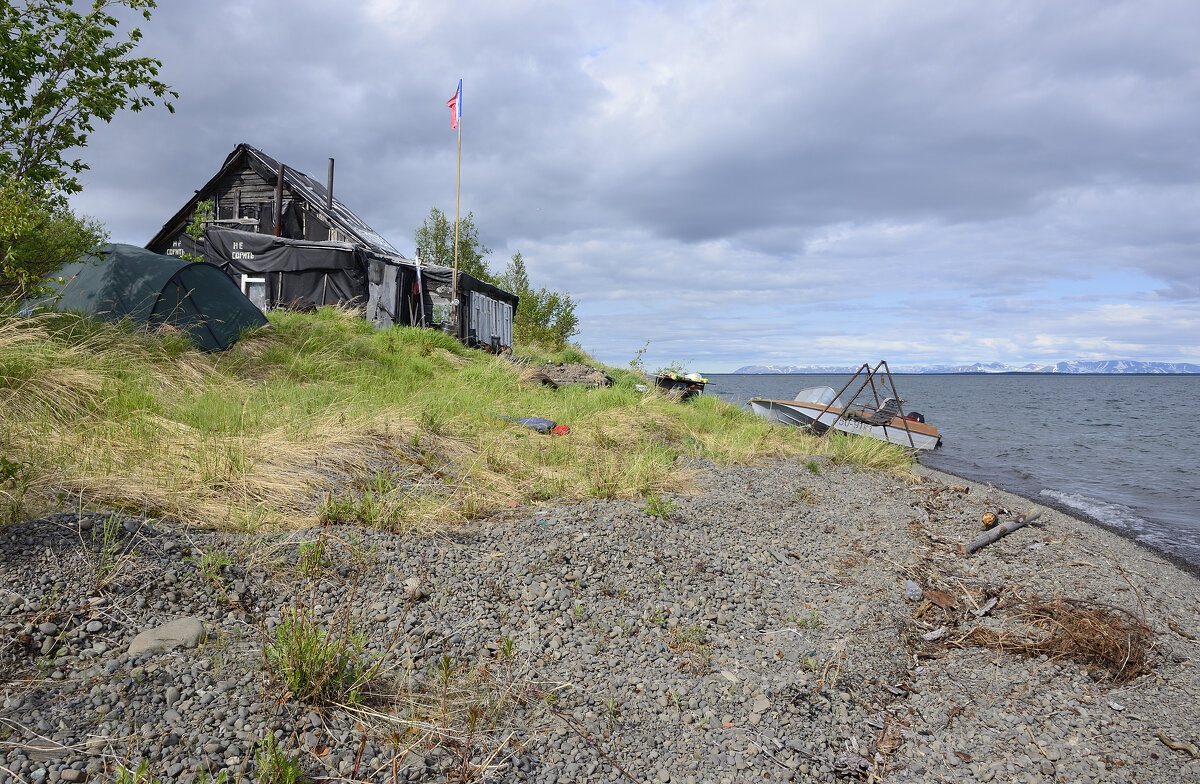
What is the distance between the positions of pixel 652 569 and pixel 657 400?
876cm

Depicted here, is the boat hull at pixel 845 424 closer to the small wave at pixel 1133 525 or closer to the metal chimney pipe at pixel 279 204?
the small wave at pixel 1133 525

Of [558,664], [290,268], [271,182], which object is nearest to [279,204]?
[271,182]

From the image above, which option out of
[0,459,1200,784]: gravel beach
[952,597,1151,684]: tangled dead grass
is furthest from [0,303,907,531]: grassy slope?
[952,597,1151,684]: tangled dead grass

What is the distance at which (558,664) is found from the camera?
123 inches

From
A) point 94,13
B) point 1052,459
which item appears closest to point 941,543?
point 94,13

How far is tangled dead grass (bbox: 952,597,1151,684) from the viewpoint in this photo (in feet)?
12.5

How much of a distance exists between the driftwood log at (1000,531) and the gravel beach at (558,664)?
1.40 m

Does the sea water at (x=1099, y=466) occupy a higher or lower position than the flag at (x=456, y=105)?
lower

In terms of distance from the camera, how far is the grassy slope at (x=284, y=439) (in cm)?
408

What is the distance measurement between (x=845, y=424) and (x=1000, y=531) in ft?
28.5

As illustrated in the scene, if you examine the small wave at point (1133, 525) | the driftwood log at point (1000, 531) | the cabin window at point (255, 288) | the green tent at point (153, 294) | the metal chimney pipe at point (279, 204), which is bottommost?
the small wave at point (1133, 525)

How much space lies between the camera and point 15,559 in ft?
9.53

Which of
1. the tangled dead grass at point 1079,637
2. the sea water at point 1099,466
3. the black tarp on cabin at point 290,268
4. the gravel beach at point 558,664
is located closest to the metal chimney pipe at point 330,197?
the black tarp on cabin at point 290,268

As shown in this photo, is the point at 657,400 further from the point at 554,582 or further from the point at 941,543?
the point at 554,582
